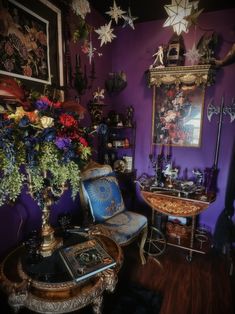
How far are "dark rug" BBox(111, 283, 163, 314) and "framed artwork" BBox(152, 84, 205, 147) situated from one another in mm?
1774

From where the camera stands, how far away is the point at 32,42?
163cm

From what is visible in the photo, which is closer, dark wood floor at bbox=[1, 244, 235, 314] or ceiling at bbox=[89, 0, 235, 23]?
dark wood floor at bbox=[1, 244, 235, 314]

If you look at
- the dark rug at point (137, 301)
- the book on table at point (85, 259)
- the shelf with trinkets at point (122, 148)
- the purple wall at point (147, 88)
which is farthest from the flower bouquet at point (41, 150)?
the shelf with trinkets at point (122, 148)

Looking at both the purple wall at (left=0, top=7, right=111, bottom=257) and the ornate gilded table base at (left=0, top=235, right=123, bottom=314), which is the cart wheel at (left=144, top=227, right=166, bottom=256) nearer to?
the purple wall at (left=0, top=7, right=111, bottom=257)

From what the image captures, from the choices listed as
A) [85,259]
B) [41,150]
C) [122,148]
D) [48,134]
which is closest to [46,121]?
[48,134]

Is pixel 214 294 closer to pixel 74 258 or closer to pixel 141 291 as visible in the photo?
pixel 141 291

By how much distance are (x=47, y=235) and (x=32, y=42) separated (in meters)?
1.49

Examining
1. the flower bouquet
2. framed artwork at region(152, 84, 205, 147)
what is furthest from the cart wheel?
the flower bouquet

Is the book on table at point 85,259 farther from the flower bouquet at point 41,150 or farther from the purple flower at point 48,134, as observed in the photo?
the purple flower at point 48,134

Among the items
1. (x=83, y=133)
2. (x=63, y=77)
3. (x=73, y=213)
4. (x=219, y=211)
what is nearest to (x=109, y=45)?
(x=63, y=77)

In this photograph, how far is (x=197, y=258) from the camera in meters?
2.43

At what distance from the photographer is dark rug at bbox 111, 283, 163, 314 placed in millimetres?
1716

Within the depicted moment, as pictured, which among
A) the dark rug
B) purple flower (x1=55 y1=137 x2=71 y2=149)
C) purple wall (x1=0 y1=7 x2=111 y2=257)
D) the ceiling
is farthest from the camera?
the ceiling

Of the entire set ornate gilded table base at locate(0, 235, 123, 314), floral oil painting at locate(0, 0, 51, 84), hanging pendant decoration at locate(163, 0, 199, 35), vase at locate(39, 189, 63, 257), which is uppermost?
hanging pendant decoration at locate(163, 0, 199, 35)
